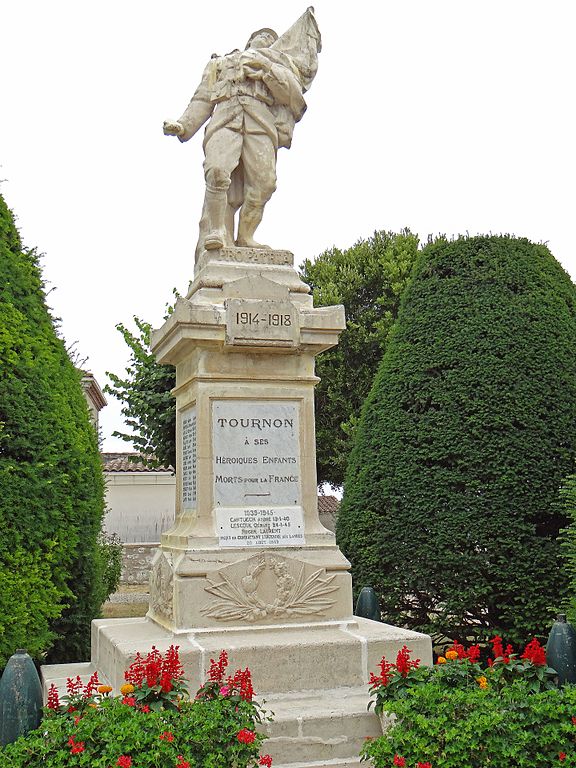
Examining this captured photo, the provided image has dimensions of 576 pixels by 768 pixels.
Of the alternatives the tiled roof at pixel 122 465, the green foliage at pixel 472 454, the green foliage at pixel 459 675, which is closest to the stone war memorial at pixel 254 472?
the green foliage at pixel 459 675

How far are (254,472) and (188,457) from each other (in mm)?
658

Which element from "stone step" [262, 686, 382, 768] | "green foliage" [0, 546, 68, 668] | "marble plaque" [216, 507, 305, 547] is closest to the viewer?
"stone step" [262, 686, 382, 768]

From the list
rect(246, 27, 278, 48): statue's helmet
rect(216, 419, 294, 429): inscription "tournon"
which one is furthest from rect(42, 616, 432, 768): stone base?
rect(246, 27, 278, 48): statue's helmet

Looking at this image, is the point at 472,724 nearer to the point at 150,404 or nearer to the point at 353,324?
the point at 150,404

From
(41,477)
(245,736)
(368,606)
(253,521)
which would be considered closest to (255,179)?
(253,521)

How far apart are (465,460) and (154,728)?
519 cm

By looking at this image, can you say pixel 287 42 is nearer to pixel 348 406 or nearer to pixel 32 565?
pixel 32 565

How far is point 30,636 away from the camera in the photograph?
21.9 ft

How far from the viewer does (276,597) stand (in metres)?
5.93

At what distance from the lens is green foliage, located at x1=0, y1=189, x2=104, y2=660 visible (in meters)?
6.67

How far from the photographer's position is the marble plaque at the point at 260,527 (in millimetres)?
6027

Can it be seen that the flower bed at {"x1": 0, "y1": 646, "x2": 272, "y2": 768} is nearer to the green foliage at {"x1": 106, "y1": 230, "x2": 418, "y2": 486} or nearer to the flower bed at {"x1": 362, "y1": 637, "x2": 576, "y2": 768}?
the flower bed at {"x1": 362, "y1": 637, "x2": 576, "y2": 768}

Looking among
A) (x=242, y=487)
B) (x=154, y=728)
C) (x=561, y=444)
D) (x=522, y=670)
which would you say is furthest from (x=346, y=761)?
(x=561, y=444)

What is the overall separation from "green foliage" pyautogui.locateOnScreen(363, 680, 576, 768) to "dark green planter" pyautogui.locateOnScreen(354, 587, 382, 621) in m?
3.28
